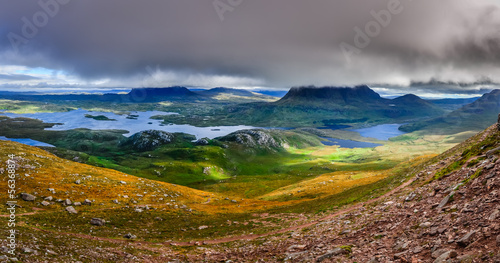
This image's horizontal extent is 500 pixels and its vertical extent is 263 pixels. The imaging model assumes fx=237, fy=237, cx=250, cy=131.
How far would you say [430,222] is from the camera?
17.9 meters

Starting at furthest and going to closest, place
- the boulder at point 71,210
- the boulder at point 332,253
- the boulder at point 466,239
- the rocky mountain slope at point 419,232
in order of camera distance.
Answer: the boulder at point 71,210, the boulder at point 332,253, the rocky mountain slope at point 419,232, the boulder at point 466,239

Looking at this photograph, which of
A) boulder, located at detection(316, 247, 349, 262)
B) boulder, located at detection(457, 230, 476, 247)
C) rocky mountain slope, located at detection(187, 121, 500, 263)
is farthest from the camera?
boulder, located at detection(316, 247, 349, 262)

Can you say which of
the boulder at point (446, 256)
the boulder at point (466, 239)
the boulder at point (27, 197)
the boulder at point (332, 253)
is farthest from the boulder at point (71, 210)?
the boulder at point (466, 239)

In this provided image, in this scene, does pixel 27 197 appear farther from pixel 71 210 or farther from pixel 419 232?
pixel 419 232

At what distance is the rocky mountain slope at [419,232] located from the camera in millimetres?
13547

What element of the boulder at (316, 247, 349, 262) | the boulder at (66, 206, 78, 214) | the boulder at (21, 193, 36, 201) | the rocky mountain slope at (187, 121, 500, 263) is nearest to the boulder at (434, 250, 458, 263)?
the rocky mountain slope at (187, 121, 500, 263)

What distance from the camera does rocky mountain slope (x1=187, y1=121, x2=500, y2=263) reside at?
1355 cm

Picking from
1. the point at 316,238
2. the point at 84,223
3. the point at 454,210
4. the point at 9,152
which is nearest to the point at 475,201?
the point at 454,210

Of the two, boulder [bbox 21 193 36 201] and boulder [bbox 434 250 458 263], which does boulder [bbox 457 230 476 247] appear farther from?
boulder [bbox 21 193 36 201]

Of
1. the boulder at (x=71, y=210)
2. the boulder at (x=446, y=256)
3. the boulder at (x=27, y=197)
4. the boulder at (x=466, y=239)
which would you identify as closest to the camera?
the boulder at (x=446, y=256)

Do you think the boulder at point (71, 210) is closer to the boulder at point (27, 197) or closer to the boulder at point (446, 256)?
the boulder at point (27, 197)

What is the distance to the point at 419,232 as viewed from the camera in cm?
1741

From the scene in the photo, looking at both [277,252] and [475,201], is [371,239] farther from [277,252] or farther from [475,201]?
[277,252]

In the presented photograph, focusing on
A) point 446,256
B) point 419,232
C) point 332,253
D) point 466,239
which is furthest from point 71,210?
point 466,239
